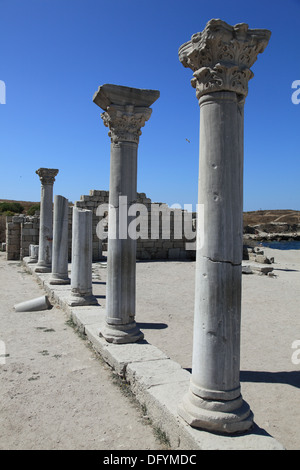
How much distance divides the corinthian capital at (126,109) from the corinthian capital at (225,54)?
2247mm

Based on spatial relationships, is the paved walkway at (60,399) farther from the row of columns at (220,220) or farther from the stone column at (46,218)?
the stone column at (46,218)

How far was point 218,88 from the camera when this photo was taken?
9.52 feet

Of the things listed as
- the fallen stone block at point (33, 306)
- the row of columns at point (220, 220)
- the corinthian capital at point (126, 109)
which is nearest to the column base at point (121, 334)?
the row of columns at point (220, 220)

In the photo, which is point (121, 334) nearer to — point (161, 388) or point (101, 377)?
point (101, 377)

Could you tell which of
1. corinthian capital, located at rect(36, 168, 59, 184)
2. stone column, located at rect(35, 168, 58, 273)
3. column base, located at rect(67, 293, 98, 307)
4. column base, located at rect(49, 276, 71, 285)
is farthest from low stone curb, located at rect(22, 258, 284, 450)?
corinthian capital, located at rect(36, 168, 59, 184)

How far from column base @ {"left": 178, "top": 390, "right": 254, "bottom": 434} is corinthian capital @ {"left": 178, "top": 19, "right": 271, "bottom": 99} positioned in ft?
8.21

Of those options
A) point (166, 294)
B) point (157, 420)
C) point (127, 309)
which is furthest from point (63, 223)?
point (157, 420)

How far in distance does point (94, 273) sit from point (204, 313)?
10.9 meters

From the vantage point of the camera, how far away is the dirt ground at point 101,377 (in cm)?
338

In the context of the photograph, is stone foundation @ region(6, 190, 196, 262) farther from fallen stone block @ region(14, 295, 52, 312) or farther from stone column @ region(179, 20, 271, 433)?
stone column @ region(179, 20, 271, 433)

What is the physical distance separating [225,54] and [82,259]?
18.5 feet

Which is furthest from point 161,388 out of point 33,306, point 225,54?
point 33,306

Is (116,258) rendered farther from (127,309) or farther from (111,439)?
(111,439)

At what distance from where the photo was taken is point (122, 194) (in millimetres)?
5207
